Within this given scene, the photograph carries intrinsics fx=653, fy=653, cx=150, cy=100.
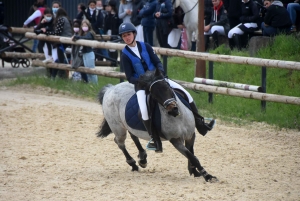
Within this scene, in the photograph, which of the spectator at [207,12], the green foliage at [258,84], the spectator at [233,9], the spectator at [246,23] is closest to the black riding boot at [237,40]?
the spectator at [246,23]

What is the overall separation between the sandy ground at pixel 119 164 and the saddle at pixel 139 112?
2.34ft

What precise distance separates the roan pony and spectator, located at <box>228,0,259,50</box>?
6279 millimetres

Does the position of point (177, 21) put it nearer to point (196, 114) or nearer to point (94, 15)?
point (94, 15)

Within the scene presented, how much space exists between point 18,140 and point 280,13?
248 inches

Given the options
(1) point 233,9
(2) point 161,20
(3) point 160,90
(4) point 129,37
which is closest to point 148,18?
(2) point 161,20

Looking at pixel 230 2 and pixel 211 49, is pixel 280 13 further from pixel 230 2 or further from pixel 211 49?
pixel 211 49

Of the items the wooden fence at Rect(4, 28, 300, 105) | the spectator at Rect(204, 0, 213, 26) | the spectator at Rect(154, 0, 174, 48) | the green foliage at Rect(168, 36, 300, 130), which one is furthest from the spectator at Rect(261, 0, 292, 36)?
the spectator at Rect(154, 0, 174, 48)

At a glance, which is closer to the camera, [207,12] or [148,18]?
[207,12]

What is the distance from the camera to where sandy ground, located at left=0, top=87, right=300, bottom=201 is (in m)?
7.69

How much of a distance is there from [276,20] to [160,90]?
692cm

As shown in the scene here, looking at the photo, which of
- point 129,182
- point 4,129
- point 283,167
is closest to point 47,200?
point 129,182

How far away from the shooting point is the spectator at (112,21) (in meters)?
19.5

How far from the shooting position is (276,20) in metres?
14.1

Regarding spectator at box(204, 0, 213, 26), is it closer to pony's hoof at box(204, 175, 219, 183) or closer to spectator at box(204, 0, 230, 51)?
spectator at box(204, 0, 230, 51)
